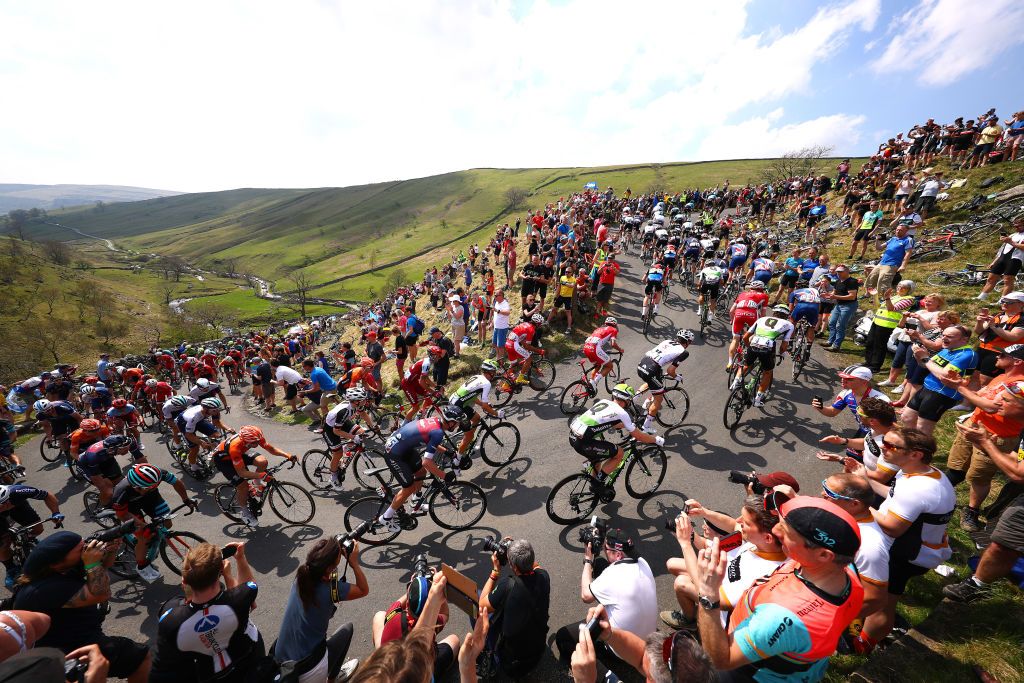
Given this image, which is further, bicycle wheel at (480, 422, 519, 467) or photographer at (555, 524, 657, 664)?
bicycle wheel at (480, 422, 519, 467)

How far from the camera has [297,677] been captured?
3439 millimetres

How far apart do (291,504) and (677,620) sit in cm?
681

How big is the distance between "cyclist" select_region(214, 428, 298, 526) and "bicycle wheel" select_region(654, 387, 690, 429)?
7847mm

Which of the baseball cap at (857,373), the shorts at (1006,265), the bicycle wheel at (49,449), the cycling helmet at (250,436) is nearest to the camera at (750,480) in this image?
the baseball cap at (857,373)

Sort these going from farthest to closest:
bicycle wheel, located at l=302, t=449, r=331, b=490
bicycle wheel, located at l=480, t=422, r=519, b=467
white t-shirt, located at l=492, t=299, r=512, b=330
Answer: white t-shirt, located at l=492, t=299, r=512, b=330, bicycle wheel, located at l=302, t=449, r=331, b=490, bicycle wheel, located at l=480, t=422, r=519, b=467

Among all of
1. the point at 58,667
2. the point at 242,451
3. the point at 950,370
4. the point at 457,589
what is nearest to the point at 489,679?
the point at 457,589

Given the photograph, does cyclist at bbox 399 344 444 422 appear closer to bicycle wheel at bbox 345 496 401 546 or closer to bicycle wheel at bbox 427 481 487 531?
bicycle wheel at bbox 345 496 401 546

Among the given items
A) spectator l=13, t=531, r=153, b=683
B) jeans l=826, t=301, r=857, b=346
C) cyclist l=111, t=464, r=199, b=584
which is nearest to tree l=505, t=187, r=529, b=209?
jeans l=826, t=301, r=857, b=346

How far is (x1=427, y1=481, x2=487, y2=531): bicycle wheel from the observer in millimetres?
6445

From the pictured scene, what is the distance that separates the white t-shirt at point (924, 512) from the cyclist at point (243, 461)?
8.33m

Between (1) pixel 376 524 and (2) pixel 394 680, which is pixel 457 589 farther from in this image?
(1) pixel 376 524

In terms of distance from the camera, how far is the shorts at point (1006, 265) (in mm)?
9203

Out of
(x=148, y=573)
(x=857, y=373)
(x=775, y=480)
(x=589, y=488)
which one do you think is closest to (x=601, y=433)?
(x=589, y=488)

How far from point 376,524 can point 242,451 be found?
111 inches
